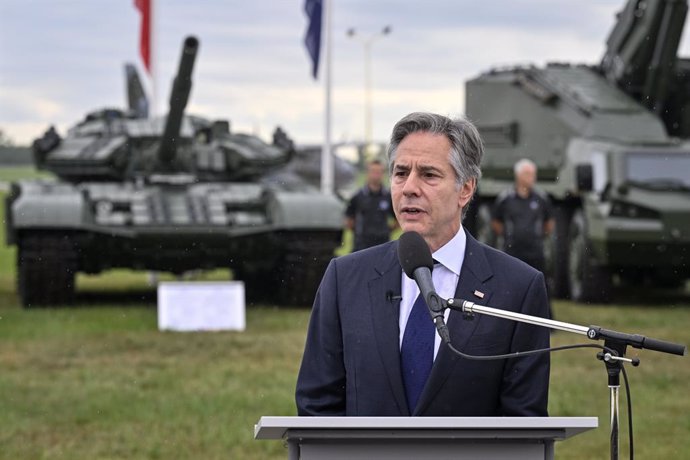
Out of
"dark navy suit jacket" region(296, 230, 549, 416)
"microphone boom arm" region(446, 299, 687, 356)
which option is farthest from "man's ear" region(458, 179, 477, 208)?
"microphone boom arm" region(446, 299, 687, 356)

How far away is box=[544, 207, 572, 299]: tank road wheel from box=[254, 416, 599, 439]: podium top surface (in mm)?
16806

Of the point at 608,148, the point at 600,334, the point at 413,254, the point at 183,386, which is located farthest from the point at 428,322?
the point at 608,148

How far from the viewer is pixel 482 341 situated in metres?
3.80

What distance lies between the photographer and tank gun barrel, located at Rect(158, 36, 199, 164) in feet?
55.5

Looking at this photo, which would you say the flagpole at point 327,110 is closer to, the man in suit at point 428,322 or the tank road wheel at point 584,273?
the tank road wheel at point 584,273

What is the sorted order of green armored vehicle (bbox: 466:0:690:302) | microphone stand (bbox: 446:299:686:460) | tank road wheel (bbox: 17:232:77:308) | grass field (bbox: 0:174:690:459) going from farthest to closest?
1. green armored vehicle (bbox: 466:0:690:302)
2. tank road wheel (bbox: 17:232:77:308)
3. grass field (bbox: 0:174:690:459)
4. microphone stand (bbox: 446:299:686:460)

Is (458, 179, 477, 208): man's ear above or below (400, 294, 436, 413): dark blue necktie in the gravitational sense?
above

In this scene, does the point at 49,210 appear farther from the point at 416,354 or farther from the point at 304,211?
the point at 416,354

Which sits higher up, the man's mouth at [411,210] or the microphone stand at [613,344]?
the man's mouth at [411,210]

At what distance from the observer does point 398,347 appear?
3836mm

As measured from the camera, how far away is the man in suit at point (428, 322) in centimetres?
377

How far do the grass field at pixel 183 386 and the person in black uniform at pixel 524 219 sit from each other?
110 centimetres

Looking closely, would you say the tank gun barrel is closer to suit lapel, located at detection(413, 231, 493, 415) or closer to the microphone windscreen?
suit lapel, located at detection(413, 231, 493, 415)

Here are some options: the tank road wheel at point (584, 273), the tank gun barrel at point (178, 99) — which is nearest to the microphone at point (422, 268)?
the tank gun barrel at point (178, 99)
